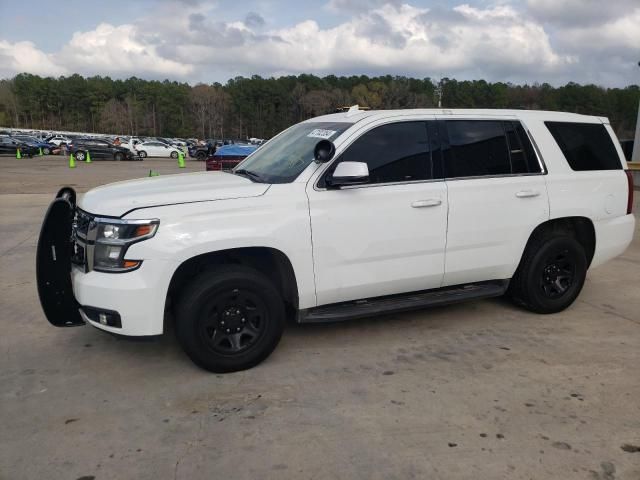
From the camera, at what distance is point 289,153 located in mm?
4430

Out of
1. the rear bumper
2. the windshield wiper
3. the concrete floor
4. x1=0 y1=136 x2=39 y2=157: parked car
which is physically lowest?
the concrete floor

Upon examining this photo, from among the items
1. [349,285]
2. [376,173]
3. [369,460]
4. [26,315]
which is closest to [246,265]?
[349,285]

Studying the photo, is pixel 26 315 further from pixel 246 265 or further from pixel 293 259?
pixel 293 259

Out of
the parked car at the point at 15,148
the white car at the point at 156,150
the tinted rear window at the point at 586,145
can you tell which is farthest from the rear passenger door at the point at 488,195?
the parked car at the point at 15,148

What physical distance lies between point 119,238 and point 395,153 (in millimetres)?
2178

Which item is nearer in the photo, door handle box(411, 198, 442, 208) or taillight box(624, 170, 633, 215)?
door handle box(411, 198, 442, 208)

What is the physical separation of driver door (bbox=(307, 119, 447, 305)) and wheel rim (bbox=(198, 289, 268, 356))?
502mm

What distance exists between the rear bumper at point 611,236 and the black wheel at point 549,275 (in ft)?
0.87

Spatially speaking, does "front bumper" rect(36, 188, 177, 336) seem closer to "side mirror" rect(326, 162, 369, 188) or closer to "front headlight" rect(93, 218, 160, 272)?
"front headlight" rect(93, 218, 160, 272)

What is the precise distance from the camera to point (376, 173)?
412cm

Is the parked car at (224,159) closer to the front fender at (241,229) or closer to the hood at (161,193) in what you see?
the hood at (161,193)

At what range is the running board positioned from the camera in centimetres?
403

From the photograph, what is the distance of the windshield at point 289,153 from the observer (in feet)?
13.3

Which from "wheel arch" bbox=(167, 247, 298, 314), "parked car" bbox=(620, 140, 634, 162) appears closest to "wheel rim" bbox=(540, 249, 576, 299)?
"wheel arch" bbox=(167, 247, 298, 314)
